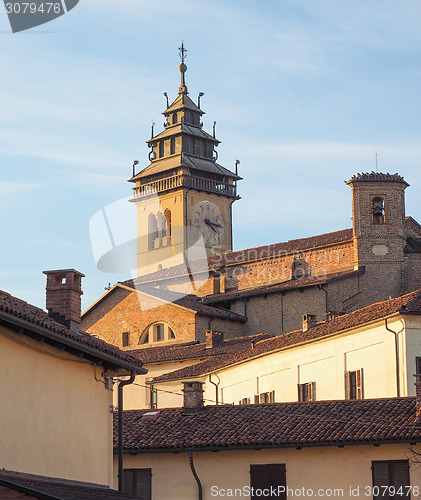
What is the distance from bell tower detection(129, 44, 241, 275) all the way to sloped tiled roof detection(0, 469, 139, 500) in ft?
193

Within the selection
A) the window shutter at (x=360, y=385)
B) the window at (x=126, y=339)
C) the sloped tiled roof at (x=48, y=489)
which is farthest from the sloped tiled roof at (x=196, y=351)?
the sloped tiled roof at (x=48, y=489)

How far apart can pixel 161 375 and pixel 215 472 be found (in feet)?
68.0

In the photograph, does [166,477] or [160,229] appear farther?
[160,229]

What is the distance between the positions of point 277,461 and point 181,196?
55730mm

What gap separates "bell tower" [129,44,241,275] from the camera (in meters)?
80.3

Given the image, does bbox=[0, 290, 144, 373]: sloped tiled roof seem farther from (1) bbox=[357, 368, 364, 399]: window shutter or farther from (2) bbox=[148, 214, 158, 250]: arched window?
(2) bbox=[148, 214, 158, 250]: arched window

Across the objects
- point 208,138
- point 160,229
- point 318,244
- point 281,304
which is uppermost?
point 208,138

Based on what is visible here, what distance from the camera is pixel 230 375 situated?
39219 mm

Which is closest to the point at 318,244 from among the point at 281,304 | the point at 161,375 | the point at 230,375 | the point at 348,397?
the point at 281,304

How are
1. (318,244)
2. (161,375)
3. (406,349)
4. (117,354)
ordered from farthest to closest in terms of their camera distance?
(318,244) < (161,375) < (406,349) < (117,354)

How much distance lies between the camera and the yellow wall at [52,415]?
1828 cm

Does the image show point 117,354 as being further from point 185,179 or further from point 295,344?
point 185,179

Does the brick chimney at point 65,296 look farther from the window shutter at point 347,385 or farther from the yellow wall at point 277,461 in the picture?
the window shutter at point 347,385

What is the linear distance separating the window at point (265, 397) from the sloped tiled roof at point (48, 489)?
15.2 metres
